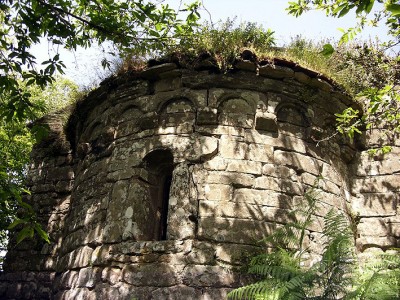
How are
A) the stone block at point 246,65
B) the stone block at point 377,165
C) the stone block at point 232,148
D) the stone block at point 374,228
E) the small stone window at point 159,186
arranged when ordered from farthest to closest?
the stone block at point 377,165, the stone block at point 374,228, the stone block at point 246,65, the small stone window at point 159,186, the stone block at point 232,148

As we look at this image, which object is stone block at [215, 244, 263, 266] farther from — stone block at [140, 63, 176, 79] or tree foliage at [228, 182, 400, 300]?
stone block at [140, 63, 176, 79]

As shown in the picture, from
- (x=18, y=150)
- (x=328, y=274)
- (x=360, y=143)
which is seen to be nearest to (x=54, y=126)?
(x=360, y=143)

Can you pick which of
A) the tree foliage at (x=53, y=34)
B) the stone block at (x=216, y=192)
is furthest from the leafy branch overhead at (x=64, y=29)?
the stone block at (x=216, y=192)

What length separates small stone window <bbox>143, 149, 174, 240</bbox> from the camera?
5559 mm

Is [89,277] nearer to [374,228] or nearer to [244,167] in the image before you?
[244,167]

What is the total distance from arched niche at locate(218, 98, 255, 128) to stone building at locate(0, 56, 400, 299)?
0.05 ft

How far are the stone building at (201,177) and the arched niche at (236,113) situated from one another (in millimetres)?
15

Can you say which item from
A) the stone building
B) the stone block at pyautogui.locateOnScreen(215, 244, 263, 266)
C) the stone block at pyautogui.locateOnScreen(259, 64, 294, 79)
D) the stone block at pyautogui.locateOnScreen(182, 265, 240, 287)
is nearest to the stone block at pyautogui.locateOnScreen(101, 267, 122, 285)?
the stone building

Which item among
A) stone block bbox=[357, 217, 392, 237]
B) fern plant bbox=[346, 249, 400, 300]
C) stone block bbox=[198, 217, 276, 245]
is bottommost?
fern plant bbox=[346, 249, 400, 300]

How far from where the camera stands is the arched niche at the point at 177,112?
18.8 feet

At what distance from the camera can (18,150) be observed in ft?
49.1

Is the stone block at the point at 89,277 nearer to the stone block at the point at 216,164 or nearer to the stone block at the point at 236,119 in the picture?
the stone block at the point at 216,164

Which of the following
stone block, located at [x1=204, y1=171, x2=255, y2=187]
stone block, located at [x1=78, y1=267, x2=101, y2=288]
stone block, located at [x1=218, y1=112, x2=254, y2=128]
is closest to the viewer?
stone block, located at [x1=78, y1=267, x2=101, y2=288]

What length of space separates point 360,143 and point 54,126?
5829 millimetres
